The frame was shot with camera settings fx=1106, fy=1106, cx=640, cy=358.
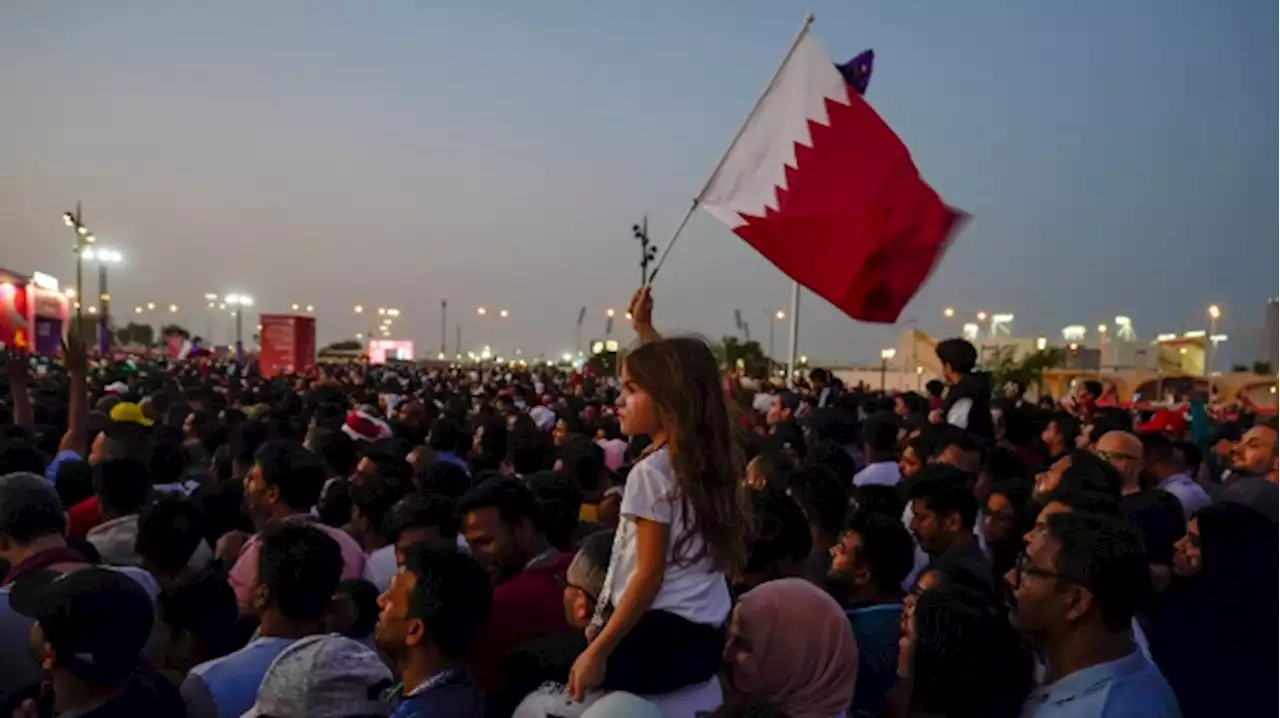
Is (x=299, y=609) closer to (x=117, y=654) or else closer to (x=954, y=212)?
(x=117, y=654)

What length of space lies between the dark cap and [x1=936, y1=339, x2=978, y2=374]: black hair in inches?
299

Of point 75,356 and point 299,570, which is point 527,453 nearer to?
point 75,356

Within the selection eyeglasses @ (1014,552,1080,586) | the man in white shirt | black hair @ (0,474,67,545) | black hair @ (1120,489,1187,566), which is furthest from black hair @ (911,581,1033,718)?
the man in white shirt

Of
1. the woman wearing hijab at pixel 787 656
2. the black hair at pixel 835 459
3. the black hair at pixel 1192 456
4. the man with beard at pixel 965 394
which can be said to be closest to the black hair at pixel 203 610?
the woman wearing hijab at pixel 787 656

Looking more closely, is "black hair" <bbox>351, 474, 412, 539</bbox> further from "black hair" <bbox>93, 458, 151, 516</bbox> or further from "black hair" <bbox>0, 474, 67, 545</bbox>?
"black hair" <bbox>0, 474, 67, 545</bbox>

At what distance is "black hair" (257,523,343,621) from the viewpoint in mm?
3621

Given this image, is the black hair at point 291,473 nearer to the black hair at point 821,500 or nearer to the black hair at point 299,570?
the black hair at point 299,570


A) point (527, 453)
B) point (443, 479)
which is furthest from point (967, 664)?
point (527, 453)

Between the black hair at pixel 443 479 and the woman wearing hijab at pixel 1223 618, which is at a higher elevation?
the black hair at pixel 443 479

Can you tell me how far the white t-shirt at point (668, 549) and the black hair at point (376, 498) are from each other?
2.69 meters

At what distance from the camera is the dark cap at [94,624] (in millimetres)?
2773

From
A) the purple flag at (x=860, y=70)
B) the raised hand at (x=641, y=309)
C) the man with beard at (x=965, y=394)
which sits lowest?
the man with beard at (x=965, y=394)

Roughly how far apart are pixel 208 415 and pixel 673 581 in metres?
8.19

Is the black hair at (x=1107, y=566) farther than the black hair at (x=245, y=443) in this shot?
No
